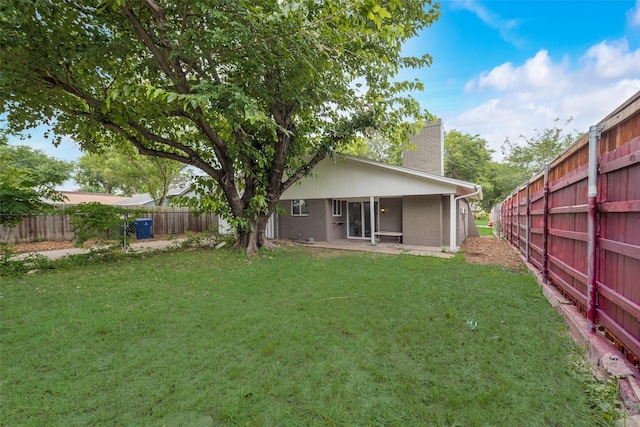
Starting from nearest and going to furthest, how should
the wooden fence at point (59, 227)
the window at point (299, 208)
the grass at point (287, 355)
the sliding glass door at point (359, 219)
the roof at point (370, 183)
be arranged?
the grass at point (287, 355)
the roof at point (370, 183)
the wooden fence at point (59, 227)
the sliding glass door at point (359, 219)
the window at point (299, 208)

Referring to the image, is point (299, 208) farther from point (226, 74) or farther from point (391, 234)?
point (226, 74)

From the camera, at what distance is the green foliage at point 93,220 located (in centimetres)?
705

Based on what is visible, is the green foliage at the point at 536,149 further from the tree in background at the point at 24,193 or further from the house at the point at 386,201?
the tree in background at the point at 24,193

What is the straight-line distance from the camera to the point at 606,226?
249cm

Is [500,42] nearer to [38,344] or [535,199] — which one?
[535,199]

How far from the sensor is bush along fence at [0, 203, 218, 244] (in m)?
8.11

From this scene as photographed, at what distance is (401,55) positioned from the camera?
7930 millimetres

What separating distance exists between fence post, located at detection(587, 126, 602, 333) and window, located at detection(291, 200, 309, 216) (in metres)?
10.6

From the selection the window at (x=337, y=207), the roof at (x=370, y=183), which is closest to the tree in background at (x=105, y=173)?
the roof at (x=370, y=183)

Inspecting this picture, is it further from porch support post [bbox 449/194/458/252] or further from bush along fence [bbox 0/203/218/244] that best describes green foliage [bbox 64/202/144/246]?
porch support post [bbox 449/194/458/252]

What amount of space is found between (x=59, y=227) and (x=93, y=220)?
728cm

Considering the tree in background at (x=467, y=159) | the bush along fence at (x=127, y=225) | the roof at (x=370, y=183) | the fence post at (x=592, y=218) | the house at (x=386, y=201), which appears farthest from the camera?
the tree in background at (x=467, y=159)

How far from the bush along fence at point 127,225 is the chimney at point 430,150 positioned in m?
8.74

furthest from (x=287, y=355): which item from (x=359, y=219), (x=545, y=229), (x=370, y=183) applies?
(x=359, y=219)
